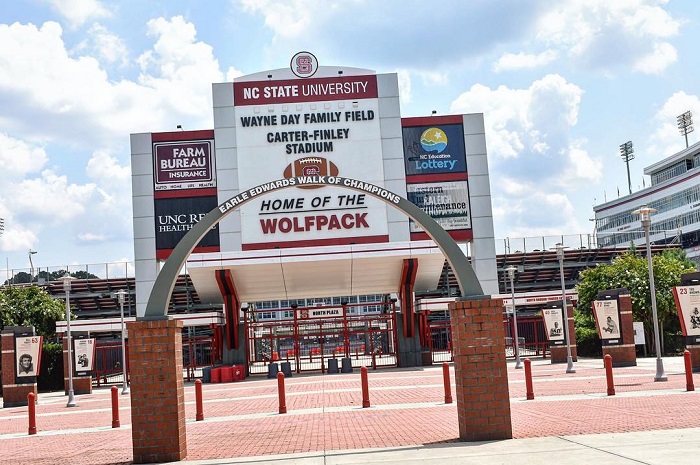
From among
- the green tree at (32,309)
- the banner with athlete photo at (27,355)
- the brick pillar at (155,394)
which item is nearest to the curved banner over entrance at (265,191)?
Answer: the brick pillar at (155,394)

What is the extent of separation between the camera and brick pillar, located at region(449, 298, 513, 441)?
450 inches

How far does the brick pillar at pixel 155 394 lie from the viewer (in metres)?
11.3

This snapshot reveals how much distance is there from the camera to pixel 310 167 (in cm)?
4631

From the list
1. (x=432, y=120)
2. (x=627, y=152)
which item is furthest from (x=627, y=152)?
(x=432, y=120)

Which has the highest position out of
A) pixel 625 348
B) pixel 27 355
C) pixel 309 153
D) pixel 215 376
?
pixel 309 153

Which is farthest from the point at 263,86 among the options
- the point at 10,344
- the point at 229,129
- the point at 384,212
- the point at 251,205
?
the point at 10,344

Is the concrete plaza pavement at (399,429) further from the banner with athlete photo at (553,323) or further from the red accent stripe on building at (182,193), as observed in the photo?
the red accent stripe on building at (182,193)

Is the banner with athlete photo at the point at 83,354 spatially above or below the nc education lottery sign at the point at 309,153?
below

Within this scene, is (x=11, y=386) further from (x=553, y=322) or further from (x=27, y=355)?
(x=553, y=322)

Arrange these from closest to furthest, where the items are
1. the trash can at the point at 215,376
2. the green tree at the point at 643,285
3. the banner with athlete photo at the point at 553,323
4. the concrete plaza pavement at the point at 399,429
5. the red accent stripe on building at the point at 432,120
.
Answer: the concrete plaza pavement at the point at 399,429 → the trash can at the point at 215,376 → the banner with athlete photo at the point at 553,323 → the green tree at the point at 643,285 → the red accent stripe on building at the point at 432,120

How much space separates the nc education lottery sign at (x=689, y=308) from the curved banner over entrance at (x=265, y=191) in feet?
47.5

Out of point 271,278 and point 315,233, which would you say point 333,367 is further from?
point 315,233

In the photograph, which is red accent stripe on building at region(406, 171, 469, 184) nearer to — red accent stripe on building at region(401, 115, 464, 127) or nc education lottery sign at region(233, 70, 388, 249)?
nc education lottery sign at region(233, 70, 388, 249)

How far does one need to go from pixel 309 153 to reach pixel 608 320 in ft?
73.5
